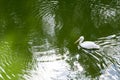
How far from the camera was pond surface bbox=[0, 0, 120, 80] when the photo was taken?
626cm

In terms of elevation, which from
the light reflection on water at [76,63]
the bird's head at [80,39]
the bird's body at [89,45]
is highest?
the bird's head at [80,39]

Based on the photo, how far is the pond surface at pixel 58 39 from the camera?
6262mm

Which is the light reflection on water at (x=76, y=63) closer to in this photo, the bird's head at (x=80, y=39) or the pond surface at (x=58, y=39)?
the pond surface at (x=58, y=39)

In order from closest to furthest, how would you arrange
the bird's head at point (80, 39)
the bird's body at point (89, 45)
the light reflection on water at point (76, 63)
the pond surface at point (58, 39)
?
the light reflection on water at point (76, 63)
the pond surface at point (58, 39)
the bird's body at point (89, 45)
the bird's head at point (80, 39)

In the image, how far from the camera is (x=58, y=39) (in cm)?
721

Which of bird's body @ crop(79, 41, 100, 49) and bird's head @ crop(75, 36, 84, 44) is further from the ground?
bird's head @ crop(75, 36, 84, 44)

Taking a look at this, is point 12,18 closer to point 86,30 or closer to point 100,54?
point 86,30

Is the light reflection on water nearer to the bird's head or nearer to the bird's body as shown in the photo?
the bird's body

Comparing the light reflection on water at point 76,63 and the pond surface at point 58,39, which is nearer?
the light reflection on water at point 76,63

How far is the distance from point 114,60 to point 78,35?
4.06ft

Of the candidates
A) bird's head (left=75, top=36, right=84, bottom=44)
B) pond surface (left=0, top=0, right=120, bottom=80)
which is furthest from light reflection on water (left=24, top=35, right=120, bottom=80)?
bird's head (left=75, top=36, right=84, bottom=44)

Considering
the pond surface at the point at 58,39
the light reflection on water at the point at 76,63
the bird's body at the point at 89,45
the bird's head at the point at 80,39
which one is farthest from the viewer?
the bird's head at the point at 80,39

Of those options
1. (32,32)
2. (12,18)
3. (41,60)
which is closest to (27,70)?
(41,60)

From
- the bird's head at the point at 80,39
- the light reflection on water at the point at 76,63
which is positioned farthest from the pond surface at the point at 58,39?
the bird's head at the point at 80,39
